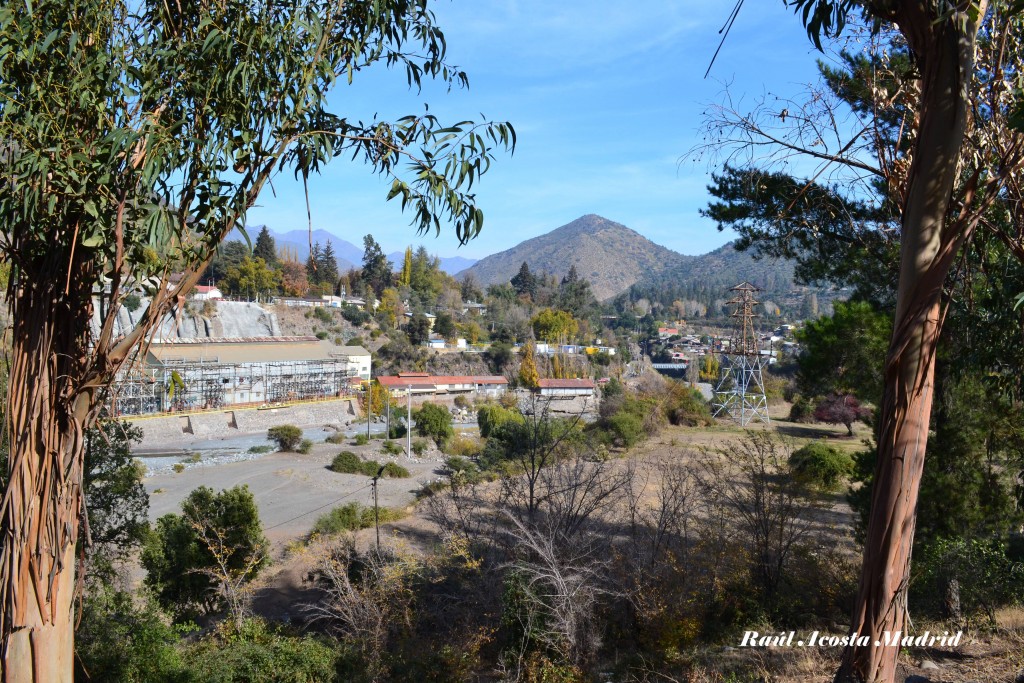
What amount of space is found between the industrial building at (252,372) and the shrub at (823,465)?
80.5 ft

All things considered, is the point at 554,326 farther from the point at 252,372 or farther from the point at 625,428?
the point at 625,428

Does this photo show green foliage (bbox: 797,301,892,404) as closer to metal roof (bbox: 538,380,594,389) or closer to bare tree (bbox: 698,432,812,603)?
bare tree (bbox: 698,432,812,603)

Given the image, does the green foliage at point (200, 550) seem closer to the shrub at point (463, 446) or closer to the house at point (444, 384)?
the shrub at point (463, 446)

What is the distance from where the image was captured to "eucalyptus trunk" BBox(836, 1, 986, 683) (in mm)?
2244

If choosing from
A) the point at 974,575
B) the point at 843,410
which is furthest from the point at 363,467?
the point at 974,575

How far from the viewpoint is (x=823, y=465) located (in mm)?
13180

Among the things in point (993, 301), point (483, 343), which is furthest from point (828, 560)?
point (483, 343)

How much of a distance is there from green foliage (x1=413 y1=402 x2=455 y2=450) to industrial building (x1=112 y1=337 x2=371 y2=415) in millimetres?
9608

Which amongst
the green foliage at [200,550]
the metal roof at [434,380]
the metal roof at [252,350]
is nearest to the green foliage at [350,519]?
the green foliage at [200,550]

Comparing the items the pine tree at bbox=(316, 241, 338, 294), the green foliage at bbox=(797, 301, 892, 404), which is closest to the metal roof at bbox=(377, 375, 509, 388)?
the pine tree at bbox=(316, 241, 338, 294)

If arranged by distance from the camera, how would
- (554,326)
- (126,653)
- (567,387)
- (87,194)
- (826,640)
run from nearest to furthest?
(87,194)
(826,640)
(126,653)
(567,387)
(554,326)

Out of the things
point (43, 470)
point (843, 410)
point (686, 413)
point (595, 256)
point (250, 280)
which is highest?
point (595, 256)

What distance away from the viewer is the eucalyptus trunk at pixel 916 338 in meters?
2.24

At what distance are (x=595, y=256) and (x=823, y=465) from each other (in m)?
142
